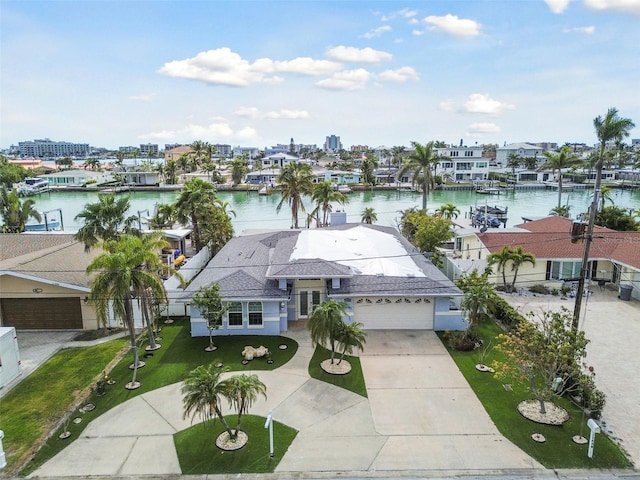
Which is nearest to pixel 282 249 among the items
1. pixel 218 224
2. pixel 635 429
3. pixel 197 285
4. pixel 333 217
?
pixel 197 285

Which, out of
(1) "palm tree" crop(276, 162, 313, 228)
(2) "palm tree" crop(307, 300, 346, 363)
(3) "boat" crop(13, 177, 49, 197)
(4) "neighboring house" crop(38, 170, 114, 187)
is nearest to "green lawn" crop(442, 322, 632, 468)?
(2) "palm tree" crop(307, 300, 346, 363)

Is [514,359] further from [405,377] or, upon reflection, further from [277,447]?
[277,447]

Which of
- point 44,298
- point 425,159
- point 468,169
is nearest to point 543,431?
point 44,298

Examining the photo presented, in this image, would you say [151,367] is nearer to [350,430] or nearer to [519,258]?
[350,430]

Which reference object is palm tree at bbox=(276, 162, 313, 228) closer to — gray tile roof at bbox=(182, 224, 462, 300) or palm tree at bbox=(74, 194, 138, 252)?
gray tile roof at bbox=(182, 224, 462, 300)

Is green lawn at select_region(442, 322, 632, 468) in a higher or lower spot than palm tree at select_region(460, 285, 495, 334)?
lower

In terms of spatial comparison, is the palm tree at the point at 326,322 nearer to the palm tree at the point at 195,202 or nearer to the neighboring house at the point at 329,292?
the neighboring house at the point at 329,292
